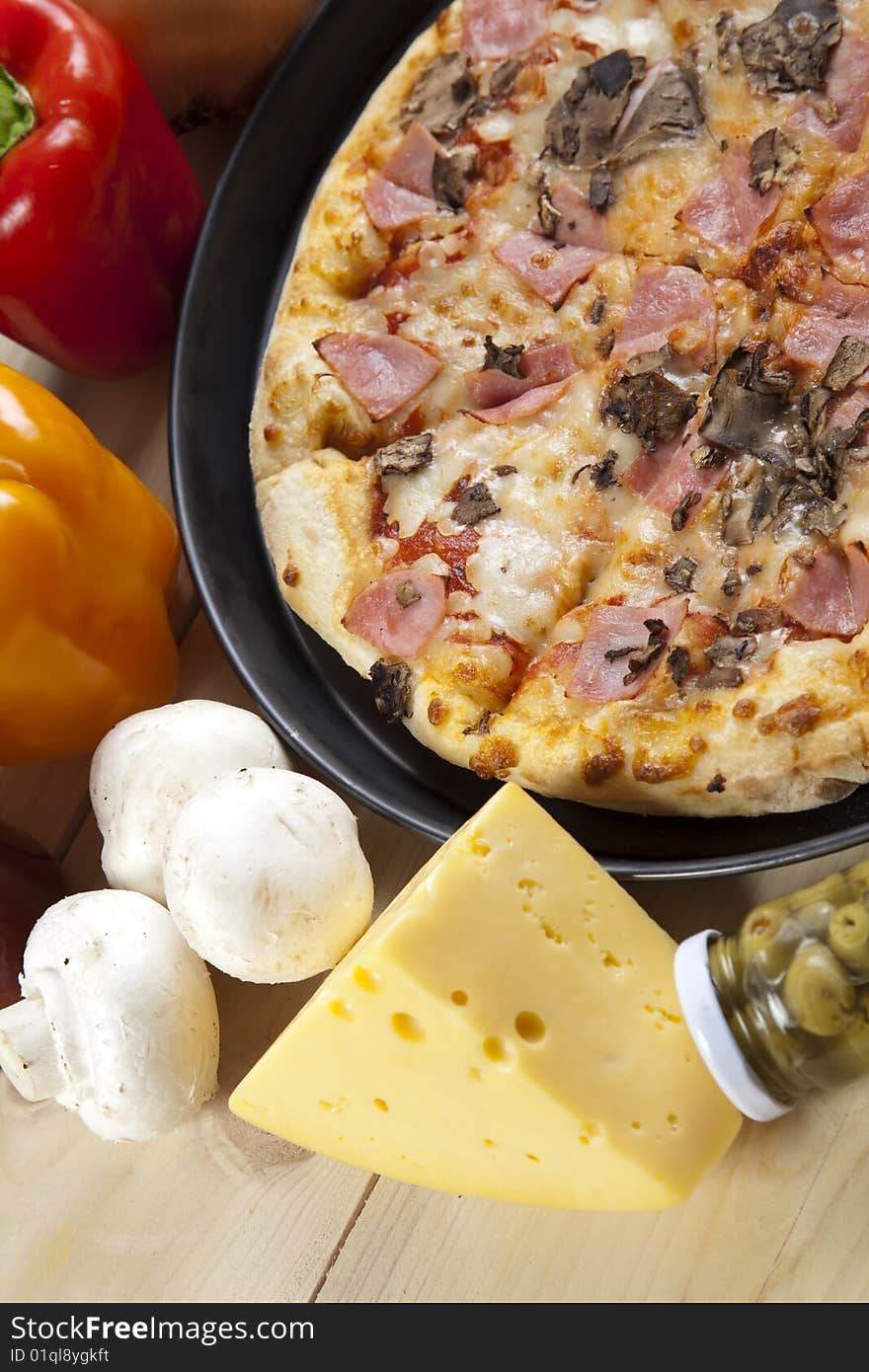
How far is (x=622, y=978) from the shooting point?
198 centimetres

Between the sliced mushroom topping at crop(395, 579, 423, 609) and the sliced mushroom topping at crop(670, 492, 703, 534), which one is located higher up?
the sliced mushroom topping at crop(395, 579, 423, 609)

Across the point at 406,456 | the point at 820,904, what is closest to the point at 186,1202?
the point at 820,904

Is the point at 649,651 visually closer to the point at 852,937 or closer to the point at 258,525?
the point at 852,937

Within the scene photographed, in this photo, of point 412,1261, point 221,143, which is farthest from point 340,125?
point 412,1261

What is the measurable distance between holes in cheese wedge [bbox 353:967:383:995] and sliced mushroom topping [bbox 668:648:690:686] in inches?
23.6

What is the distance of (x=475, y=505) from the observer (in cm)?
226

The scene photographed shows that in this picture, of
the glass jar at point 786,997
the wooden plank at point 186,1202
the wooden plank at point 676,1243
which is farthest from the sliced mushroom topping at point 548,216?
the wooden plank at point 676,1243

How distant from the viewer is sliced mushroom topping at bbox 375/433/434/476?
2.34 meters

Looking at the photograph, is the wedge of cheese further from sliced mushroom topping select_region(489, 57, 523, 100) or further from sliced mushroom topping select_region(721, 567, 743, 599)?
sliced mushroom topping select_region(489, 57, 523, 100)

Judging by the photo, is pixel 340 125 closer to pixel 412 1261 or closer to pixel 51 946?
pixel 51 946

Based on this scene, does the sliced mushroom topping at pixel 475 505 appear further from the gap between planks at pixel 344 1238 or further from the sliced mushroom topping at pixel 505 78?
the gap between planks at pixel 344 1238

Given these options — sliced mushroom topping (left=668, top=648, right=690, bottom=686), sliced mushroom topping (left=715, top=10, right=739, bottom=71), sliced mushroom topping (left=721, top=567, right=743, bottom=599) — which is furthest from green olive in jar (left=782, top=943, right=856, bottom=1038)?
sliced mushroom topping (left=715, top=10, right=739, bottom=71)

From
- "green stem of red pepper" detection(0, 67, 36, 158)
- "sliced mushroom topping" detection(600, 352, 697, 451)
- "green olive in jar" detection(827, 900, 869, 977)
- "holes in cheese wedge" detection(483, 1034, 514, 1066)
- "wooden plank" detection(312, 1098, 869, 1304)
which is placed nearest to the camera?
"green olive in jar" detection(827, 900, 869, 977)

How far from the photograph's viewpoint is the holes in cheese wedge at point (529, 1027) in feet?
6.27
